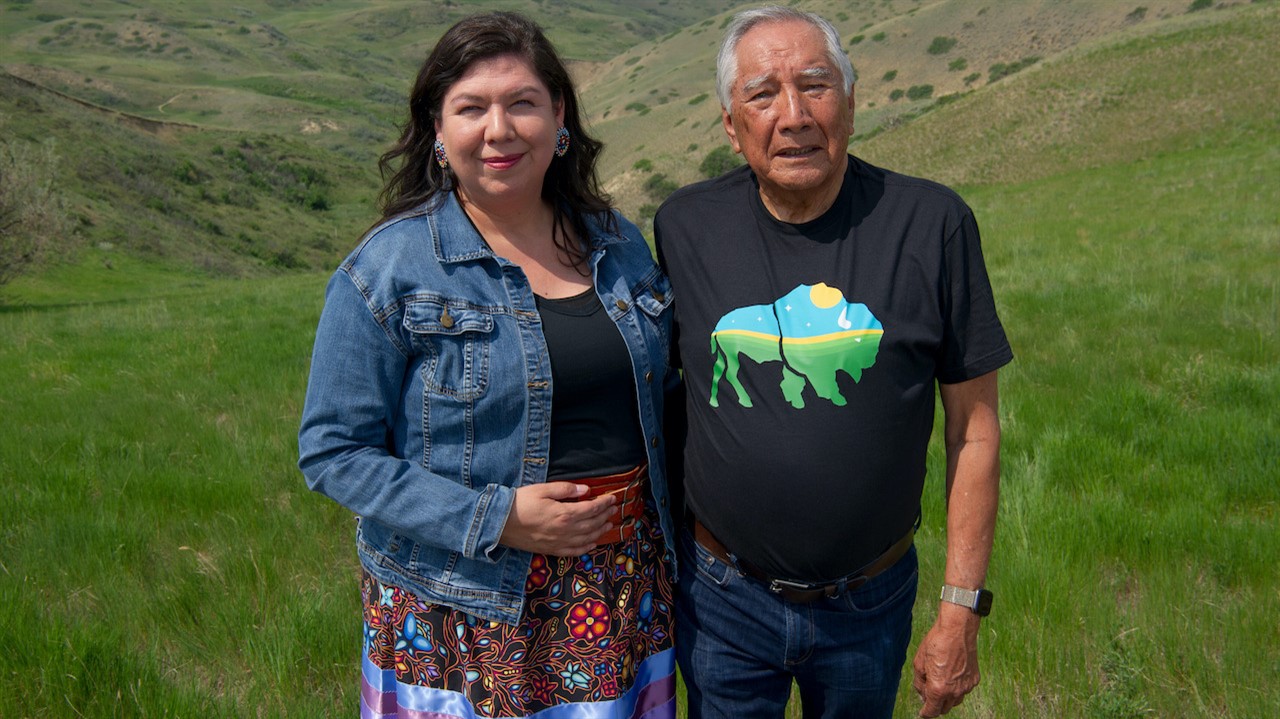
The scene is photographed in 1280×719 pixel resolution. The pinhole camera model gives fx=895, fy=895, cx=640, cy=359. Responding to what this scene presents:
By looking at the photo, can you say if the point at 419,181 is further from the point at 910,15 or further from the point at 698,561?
the point at 910,15

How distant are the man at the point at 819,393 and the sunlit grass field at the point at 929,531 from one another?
95 centimetres

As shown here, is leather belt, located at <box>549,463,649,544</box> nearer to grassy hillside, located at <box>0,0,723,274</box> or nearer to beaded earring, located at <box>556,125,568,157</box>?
beaded earring, located at <box>556,125,568,157</box>

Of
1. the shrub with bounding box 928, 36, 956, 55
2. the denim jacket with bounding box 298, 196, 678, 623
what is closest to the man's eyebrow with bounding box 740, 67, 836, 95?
the denim jacket with bounding box 298, 196, 678, 623

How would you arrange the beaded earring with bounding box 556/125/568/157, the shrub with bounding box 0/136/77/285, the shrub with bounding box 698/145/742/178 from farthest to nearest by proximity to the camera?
the shrub with bounding box 698/145/742/178, the shrub with bounding box 0/136/77/285, the beaded earring with bounding box 556/125/568/157

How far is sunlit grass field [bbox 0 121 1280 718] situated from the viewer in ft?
9.16

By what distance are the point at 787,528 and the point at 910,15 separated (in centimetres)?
8244

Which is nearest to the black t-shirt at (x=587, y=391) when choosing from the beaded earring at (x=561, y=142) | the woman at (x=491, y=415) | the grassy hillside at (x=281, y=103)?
the woman at (x=491, y=415)

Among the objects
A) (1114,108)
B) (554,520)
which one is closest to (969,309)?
(554,520)

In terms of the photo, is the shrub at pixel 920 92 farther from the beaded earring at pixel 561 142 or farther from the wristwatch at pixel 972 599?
the wristwatch at pixel 972 599

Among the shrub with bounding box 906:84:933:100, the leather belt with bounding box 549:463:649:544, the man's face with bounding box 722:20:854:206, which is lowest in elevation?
the shrub with bounding box 906:84:933:100

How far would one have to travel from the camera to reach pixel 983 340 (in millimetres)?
1938

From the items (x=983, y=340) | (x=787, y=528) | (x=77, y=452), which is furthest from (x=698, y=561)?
(x=77, y=452)

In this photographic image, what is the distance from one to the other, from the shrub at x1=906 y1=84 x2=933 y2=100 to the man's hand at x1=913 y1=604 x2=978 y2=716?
208 ft

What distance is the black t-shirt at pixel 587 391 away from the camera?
78.4 inches
